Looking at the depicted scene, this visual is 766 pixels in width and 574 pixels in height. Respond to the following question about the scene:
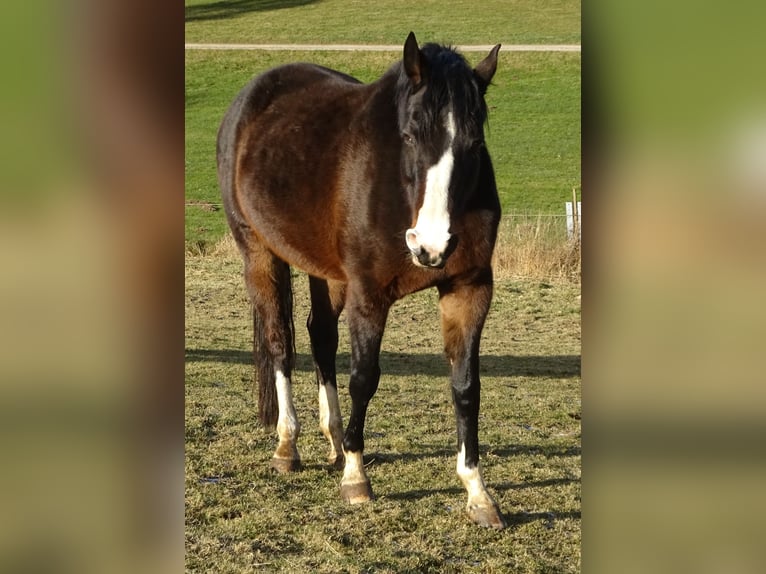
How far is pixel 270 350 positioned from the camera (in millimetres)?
4246

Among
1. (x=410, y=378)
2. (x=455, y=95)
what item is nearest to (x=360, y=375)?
(x=455, y=95)

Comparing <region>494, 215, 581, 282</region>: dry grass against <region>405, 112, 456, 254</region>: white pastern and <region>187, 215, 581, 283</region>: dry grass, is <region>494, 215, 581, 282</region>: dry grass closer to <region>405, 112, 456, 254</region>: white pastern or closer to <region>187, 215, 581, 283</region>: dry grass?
<region>187, 215, 581, 283</region>: dry grass

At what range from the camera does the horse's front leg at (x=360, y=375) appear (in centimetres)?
346

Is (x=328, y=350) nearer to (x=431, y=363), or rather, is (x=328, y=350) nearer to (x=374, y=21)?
(x=431, y=363)

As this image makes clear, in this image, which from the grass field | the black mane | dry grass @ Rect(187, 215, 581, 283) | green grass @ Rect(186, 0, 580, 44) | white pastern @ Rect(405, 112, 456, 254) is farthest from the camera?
dry grass @ Rect(187, 215, 581, 283)

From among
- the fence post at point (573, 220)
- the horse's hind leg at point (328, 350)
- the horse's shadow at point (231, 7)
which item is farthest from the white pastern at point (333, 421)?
the fence post at point (573, 220)

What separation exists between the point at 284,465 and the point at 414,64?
2058 millimetres

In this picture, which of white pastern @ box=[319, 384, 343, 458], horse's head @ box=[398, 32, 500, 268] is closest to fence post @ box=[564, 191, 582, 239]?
white pastern @ box=[319, 384, 343, 458]

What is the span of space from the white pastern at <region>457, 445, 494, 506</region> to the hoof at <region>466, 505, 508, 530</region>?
0.02 m

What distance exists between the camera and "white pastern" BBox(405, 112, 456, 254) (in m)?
2.68

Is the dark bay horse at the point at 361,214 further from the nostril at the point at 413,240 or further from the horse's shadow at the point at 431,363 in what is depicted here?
the horse's shadow at the point at 431,363
